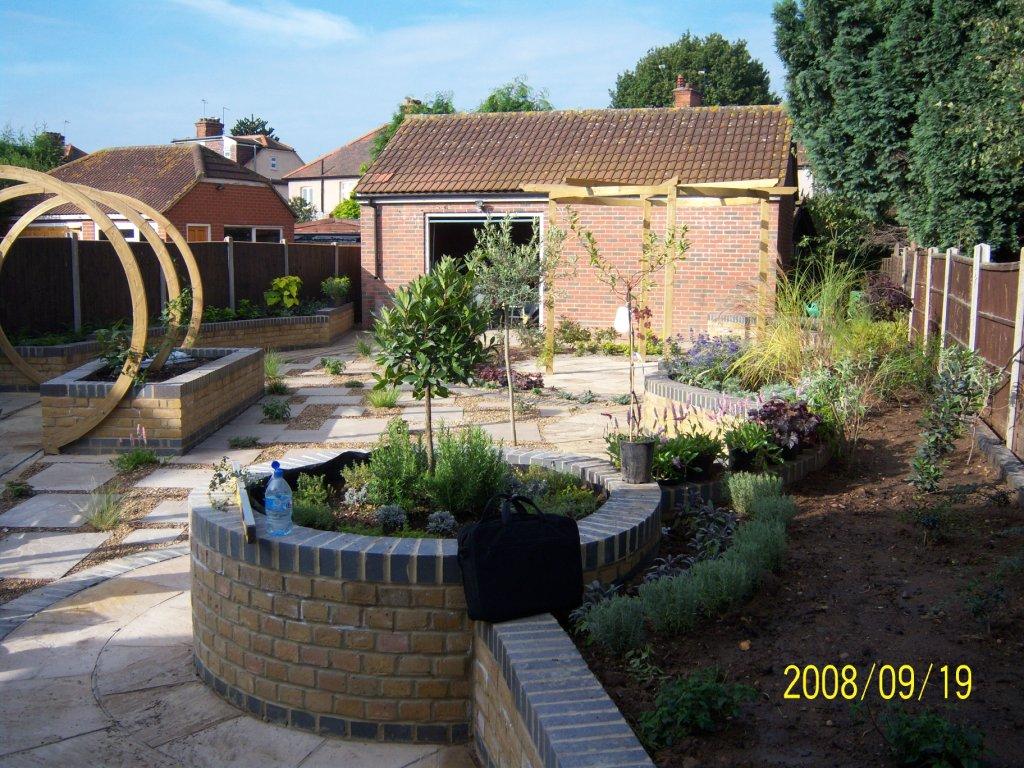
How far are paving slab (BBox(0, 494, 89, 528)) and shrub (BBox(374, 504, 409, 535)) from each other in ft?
10.9

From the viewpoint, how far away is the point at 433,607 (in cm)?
387

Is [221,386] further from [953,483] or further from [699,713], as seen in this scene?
[699,713]

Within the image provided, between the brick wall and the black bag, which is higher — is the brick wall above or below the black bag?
above

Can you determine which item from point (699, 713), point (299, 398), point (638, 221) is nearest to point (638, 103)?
point (638, 221)

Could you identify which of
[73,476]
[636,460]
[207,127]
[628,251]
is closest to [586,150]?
[628,251]

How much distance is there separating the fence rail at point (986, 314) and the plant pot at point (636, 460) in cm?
246

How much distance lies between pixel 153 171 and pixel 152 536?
2437 cm

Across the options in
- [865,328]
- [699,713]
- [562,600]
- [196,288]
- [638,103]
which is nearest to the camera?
[699,713]

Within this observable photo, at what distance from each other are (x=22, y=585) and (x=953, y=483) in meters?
5.71

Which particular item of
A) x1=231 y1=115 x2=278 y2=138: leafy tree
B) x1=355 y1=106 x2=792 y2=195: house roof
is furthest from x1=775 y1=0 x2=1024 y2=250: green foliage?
x1=231 y1=115 x2=278 y2=138: leafy tree

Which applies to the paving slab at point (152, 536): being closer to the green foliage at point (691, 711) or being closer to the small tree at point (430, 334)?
the small tree at point (430, 334)

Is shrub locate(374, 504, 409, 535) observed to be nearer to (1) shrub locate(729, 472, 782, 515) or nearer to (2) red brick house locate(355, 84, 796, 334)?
(1) shrub locate(729, 472, 782, 515)

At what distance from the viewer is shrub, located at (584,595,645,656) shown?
354 cm

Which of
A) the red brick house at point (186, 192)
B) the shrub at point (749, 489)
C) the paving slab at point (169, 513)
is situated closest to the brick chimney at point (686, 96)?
the red brick house at point (186, 192)
